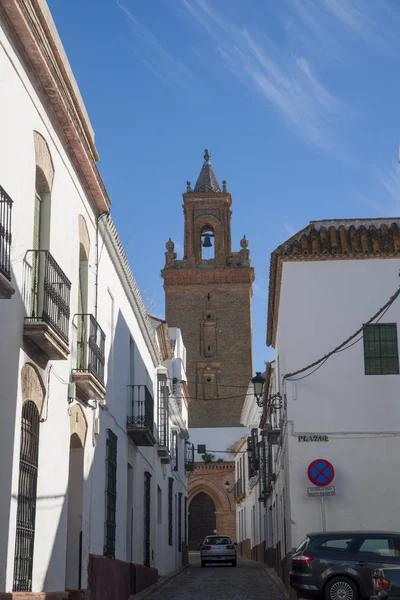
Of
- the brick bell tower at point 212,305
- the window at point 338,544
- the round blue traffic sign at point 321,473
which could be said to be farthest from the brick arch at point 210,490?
the window at point 338,544

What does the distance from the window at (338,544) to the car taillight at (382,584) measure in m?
3.52

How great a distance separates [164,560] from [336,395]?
9607 millimetres

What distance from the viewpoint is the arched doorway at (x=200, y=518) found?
4853 centimetres

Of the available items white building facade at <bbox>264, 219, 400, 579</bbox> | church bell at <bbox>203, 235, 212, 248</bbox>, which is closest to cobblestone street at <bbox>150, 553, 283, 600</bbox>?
white building facade at <bbox>264, 219, 400, 579</bbox>

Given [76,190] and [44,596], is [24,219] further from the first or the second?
[44,596]

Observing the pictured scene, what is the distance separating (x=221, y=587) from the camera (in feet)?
62.8

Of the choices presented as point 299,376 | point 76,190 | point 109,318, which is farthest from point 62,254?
point 299,376

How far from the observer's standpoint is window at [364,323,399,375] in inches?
645

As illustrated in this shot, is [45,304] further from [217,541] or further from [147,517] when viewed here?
[217,541]

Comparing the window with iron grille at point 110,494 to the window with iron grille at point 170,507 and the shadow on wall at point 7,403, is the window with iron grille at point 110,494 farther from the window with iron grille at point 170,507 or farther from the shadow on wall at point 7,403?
the window with iron grille at point 170,507

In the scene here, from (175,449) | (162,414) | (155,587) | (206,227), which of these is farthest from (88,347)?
(206,227)

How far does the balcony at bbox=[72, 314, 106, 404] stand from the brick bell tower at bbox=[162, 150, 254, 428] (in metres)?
→ 43.3

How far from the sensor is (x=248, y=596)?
16.3 metres

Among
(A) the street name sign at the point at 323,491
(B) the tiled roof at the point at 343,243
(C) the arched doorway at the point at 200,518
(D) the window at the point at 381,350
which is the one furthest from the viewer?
(C) the arched doorway at the point at 200,518
